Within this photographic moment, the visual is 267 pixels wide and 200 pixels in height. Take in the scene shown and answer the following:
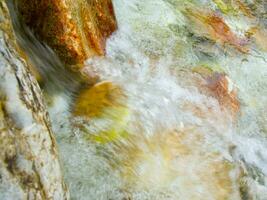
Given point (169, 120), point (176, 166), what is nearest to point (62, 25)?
point (169, 120)

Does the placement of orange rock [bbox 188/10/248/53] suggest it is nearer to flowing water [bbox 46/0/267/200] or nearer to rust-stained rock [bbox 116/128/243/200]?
flowing water [bbox 46/0/267/200]

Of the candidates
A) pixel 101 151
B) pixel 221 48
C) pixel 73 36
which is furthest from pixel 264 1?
pixel 101 151

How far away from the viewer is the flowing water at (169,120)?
4.07 meters

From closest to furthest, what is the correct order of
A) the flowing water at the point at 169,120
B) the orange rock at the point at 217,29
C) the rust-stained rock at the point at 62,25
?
the flowing water at the point at 169,120
the rust-stained rock at the point at 62,25
the orange rock at the point at 217,29

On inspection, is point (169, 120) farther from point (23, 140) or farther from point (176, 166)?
point (23, 140)

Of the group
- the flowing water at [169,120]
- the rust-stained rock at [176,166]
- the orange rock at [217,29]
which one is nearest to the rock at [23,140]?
the flowing water at [169,120]

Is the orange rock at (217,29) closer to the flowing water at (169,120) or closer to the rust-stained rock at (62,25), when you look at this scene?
the flowing water at (169,120)

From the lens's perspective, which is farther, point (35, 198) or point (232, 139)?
point (232, 139)

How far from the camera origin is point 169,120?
4.87 metres

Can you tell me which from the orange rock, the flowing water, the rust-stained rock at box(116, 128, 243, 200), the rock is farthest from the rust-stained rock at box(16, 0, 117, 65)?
the orange rock

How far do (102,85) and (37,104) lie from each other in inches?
72.8

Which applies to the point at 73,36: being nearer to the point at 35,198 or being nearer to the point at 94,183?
the point at 94,183

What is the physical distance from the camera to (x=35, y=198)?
276 cm

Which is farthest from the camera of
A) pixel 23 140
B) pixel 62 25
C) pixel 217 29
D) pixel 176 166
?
pixel 217 29
